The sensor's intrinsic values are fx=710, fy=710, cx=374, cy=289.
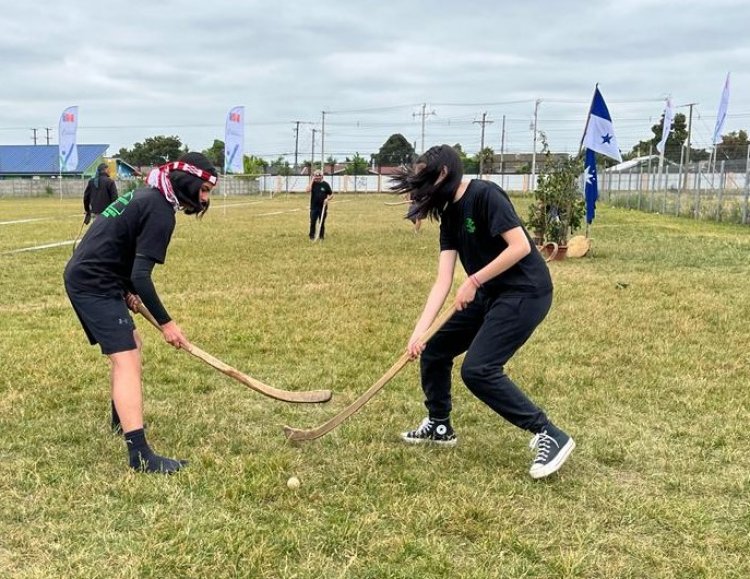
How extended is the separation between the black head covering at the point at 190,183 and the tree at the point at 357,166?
80.8 m

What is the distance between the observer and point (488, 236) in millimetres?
3617

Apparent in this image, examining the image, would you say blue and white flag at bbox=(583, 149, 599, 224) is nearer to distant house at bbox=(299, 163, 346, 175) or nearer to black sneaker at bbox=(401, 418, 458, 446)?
black sneaker at bbox=(401, 418, 458, 446)

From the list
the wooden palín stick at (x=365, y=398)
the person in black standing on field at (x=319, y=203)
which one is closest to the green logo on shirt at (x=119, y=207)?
the wooden palín stick at (x=365, y=398)

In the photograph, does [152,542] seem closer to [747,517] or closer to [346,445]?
[346,445]

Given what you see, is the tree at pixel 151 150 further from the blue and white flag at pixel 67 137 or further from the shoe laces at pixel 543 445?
the shoe laces at pixel 543 445

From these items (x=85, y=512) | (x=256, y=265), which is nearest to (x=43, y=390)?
(x=85, y=512)

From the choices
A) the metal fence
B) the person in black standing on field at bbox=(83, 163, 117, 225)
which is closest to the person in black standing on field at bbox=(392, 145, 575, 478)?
the person in black standing on field at bbox=(83, 163, 117, 225)

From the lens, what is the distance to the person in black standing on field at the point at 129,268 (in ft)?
11.9

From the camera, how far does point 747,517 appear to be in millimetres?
3352

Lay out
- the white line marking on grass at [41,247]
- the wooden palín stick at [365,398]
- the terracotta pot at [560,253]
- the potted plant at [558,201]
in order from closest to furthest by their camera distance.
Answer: the wooden palín stick at [365,398] → the terracotta pot at [560,253] → the potted plant at [558,201] → the white line marking on grass at [41,247]

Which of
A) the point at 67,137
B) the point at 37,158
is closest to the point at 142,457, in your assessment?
the point at 67,137

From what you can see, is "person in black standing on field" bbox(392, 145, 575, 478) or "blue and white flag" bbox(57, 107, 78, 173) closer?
"person in black standing on field" bbox(392, 145, 575, 478)

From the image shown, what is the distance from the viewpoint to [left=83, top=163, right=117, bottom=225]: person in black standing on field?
1326 cm

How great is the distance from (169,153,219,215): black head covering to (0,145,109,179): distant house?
69.8 metres
